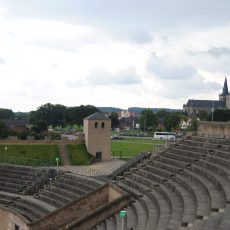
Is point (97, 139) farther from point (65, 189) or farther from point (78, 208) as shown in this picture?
point (78, 208)

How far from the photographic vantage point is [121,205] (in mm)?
16484

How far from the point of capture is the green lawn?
34828mm

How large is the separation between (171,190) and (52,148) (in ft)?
72.6

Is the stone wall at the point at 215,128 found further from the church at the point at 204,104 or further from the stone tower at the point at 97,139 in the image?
the church at the point at 204,104

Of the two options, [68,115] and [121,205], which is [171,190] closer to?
[121,205]

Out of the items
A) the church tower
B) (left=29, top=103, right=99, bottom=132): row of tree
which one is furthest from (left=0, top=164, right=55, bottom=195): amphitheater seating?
the church tower

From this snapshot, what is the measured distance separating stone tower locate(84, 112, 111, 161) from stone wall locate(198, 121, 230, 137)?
1496cm

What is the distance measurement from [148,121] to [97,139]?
2879 inches

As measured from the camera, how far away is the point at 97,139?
1478 inches

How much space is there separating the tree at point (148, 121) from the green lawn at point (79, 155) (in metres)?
71.9

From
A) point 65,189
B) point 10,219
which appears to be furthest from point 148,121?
point 10,219

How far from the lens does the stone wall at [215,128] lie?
69.1 feet

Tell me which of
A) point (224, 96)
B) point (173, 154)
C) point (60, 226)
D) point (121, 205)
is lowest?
point (60, 226)

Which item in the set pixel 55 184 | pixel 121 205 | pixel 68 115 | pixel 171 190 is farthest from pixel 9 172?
pixel 68 115
